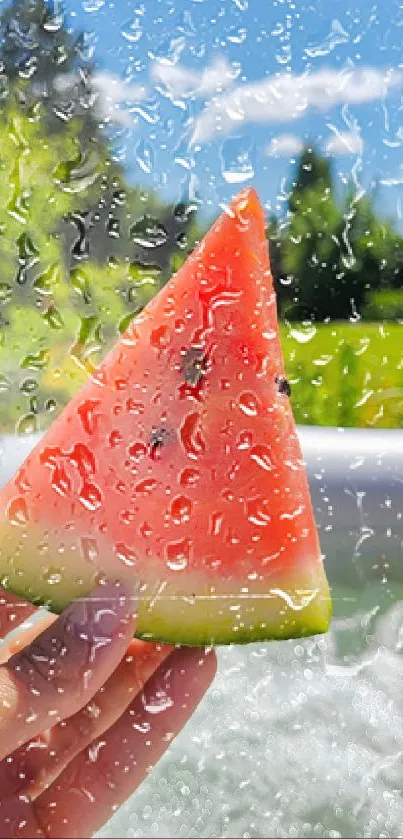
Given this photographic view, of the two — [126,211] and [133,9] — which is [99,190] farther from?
[133,9]

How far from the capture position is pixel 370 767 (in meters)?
0.81

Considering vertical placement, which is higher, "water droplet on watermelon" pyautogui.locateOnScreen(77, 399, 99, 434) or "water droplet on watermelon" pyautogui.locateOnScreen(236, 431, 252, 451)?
"water droplet on watermelon" pyautogui.locateOnScreen(77, 399, 99, 434)

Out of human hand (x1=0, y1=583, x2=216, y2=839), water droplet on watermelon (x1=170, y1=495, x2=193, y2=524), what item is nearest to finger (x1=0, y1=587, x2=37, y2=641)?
human hand (x1=0, y1=583, x2=216, y2=839)

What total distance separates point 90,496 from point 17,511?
0.19ft

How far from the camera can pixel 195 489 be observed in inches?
21.1

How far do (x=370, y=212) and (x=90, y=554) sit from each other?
424mm

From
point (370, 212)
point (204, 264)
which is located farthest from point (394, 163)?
point (204, 264)

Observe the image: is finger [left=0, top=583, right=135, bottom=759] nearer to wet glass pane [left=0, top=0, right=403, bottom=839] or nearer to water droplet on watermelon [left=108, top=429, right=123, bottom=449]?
wet glass pane [left=0, top=0, right=403, bottom=839]

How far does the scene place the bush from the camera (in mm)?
850

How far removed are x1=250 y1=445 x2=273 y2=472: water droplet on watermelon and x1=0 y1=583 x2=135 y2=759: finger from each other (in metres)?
0.12

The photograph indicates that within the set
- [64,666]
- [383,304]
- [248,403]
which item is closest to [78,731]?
[64,666]

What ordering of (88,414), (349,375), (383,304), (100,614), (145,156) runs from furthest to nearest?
(349,375) → (383,304) → (145,156) → (88,414) → (100,614)

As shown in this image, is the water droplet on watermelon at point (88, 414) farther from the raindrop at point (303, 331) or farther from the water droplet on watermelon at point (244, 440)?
the raindrop at point (303, 331)

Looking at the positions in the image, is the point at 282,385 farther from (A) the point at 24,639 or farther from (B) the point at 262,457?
(A) the point at 24,639
